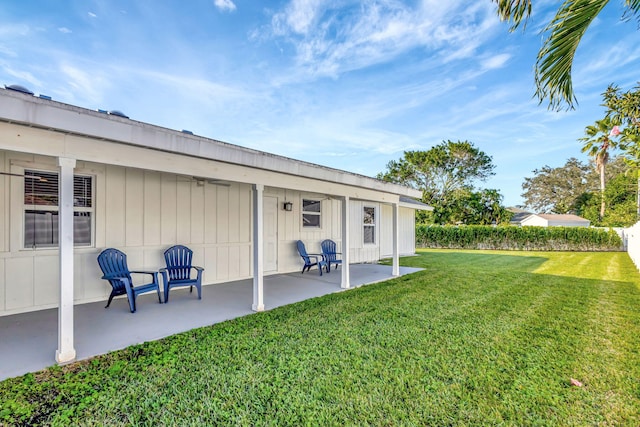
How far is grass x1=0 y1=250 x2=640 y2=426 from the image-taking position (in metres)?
2.27

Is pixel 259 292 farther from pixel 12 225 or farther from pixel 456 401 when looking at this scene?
pixel 12 225

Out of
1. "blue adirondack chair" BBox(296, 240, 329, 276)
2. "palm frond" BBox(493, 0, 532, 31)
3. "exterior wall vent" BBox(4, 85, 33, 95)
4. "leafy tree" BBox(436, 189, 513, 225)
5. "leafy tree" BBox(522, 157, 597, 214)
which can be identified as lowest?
"blue adirondack chair" BBox(296, 240, 329, 276)

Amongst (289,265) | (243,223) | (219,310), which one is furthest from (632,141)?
(289,265)

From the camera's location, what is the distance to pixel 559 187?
3872 cm

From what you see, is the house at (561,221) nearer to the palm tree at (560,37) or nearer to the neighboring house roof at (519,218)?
the neighboring house roof at (519,218)

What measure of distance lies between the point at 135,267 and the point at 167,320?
66.7 inches

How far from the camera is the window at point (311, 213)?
879cm

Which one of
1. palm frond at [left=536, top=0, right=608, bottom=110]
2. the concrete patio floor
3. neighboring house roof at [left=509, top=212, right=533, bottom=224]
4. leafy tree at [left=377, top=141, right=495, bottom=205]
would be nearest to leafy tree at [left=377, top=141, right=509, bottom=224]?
leafy tree at [left=377, top=141, right=495, bottom=205]

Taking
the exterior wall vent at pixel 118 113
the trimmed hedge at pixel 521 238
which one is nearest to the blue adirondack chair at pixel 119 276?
the exterior wall vent at pixel 118 113

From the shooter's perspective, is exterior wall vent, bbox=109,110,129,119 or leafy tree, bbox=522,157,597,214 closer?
exterior wall vent, bbox=109,110,129,119

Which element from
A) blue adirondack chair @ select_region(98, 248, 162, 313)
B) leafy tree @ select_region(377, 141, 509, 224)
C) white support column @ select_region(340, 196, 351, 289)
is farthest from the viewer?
leafy tree @ select_region(377, 141, 509, 224)

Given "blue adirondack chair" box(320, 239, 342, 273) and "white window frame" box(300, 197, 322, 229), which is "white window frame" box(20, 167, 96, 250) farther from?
"blue adirondack chair" box(320, 239, 342, 273)

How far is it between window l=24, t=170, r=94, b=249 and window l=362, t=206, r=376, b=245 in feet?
27.5

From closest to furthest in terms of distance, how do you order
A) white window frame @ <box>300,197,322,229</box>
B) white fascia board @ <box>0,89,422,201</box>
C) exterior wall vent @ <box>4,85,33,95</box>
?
white fascia board @ <box>0,89,422,201</box> → exterior wall vent @ <box>4,85,33,95</box> → white window frame @ <box>300,197,322,229</box>
